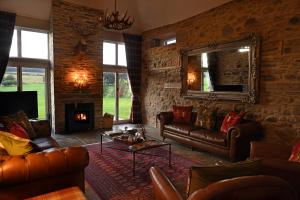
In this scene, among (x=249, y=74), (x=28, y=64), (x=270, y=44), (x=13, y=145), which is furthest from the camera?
(x=28, y=64)

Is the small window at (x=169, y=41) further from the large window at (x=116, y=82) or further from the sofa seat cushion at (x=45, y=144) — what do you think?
the sofa seat cushion at (x=45, y=144)

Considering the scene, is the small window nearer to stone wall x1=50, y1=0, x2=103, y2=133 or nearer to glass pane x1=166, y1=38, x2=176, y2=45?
glass pane x1=166, y1=38, x2=176, y2=45

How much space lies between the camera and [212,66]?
5.41 m

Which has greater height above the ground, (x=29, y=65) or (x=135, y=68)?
(x=135, y=68)

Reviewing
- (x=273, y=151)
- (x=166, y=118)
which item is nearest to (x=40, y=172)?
(x=273, y=151)

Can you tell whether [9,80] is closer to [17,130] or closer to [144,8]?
[17,130]

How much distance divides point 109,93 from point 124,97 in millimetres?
630

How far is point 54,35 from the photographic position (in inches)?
234

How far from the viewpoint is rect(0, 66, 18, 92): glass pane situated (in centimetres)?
571

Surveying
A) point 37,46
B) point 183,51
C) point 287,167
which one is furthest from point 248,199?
point 37,46

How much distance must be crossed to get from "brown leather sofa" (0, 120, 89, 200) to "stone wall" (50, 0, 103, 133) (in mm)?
4353

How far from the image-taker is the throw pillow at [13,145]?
2.25 metres

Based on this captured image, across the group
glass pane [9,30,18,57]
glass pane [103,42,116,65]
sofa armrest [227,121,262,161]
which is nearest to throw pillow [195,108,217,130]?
sofa armrest [227,121,262,161]

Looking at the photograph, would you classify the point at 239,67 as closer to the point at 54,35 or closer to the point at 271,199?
the point at 271,199
